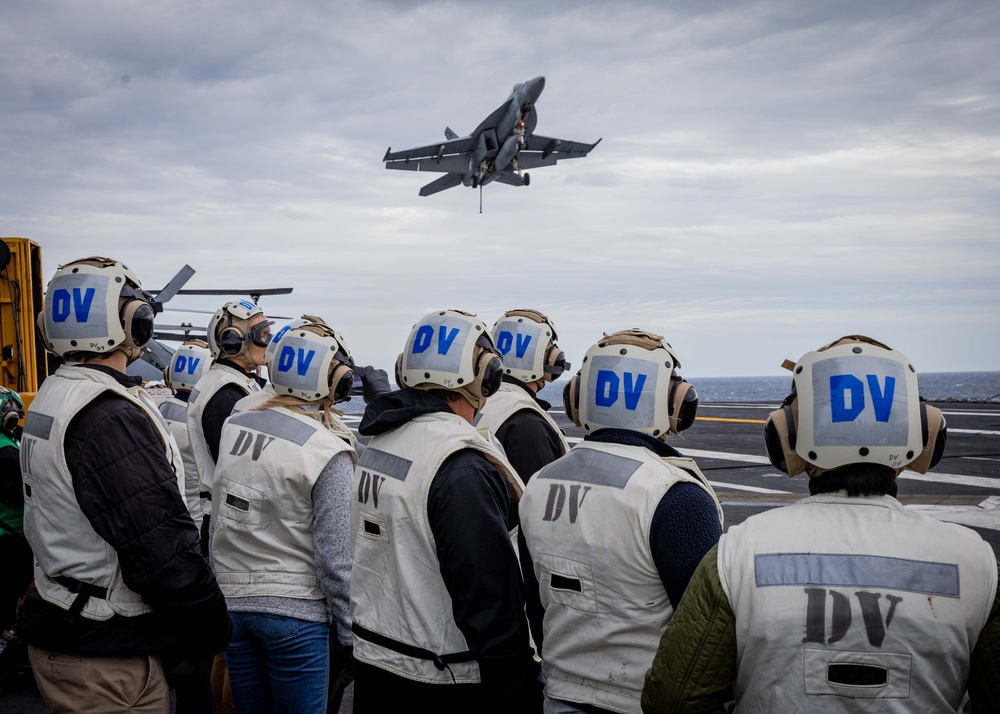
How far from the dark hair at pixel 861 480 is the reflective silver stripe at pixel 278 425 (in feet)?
8.33

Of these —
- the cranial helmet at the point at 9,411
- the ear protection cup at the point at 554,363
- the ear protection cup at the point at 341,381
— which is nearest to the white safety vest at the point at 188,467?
the cranial helmet at the point at 9,411

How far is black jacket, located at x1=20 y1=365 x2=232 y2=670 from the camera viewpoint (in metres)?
3.17

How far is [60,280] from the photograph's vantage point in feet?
11.8

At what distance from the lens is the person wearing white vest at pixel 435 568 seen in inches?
119

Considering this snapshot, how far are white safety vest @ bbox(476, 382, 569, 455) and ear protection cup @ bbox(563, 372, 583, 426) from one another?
5.24 ft

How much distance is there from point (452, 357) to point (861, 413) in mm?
1774

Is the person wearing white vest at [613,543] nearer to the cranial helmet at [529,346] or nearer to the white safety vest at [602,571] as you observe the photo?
the white safety vest at [602,571]

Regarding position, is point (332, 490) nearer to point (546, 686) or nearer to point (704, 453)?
point (546, 686)

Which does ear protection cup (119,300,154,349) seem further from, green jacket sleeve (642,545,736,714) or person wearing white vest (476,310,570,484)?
green jacket sleeve (642,545,736,714)

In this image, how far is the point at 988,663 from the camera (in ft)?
7.00

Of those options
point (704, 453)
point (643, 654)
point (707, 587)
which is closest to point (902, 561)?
point (707, 587)

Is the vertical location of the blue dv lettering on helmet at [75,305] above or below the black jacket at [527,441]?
above

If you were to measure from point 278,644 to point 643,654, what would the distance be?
196 cm

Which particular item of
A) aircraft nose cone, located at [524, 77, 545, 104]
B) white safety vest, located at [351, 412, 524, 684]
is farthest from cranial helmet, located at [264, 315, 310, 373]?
aircraft nose cone, located at [524, 77, 545, 104]
